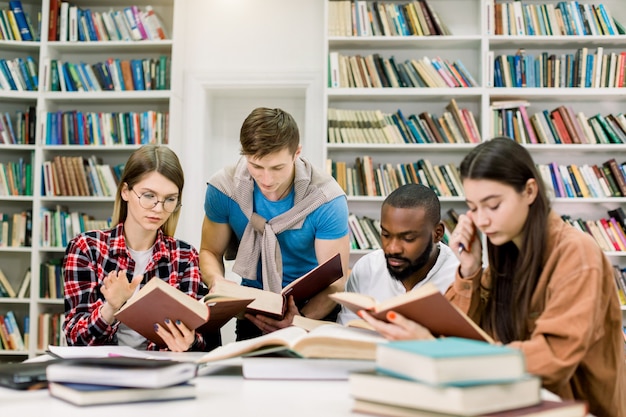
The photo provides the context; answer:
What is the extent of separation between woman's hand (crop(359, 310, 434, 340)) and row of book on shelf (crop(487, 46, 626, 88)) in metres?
3.07

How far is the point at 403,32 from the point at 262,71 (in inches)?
37.4

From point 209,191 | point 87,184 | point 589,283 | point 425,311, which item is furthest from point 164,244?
point 87,184

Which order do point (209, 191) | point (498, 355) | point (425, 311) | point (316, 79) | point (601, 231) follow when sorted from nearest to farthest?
point (498, 355) → point (425, 311) → point (209, 191) → point (601, 231) → point (316, 79)

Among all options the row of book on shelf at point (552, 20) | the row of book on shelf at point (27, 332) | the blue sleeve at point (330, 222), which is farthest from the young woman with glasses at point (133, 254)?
the row of book on shelf at point (552, 20)

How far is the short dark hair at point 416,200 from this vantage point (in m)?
2.08

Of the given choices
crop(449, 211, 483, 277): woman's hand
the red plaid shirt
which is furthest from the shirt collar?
crop(449, 211, 483, 277): woman's hand

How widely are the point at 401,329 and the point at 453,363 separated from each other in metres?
0.39

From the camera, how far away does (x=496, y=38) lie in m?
4.01

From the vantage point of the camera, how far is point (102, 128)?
165 inches

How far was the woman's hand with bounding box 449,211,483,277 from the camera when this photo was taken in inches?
58.6

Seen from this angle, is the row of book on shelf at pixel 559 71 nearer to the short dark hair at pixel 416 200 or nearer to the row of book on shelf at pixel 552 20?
the row of book on shelf at pixel 552 20

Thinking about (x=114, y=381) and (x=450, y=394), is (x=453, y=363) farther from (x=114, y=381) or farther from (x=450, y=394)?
(x=114, y=381)

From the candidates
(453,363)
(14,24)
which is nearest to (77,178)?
(14,24)

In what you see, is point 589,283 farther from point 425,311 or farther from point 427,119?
point 427,119
